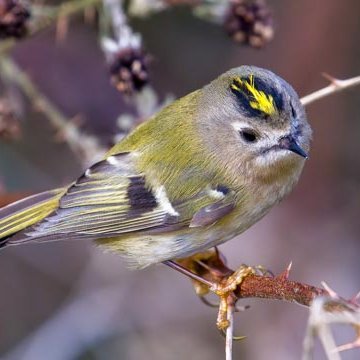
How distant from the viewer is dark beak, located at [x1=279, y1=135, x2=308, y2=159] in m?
2.13

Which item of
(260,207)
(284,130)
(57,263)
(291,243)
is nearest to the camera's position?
(284,130)

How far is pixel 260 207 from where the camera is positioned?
2.35 metres

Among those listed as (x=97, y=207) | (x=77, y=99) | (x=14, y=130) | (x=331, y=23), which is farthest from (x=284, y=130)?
(x=77, y=99)

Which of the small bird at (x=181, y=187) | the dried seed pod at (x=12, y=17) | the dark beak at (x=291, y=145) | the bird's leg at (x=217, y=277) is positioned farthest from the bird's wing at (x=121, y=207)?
the dried seed pod at (x=12, y=17)

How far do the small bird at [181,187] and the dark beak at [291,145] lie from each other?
0.15 feet

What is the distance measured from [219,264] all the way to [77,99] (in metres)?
2.21

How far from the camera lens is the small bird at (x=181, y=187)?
2299 mm

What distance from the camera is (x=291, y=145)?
2148mm

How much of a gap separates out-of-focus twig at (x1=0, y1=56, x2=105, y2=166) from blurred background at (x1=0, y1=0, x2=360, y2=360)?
19 centimetres

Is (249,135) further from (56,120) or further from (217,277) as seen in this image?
(56,120)

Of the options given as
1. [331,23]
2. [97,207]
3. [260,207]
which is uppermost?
[331,23]

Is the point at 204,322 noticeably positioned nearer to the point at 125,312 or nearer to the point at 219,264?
the point at 125,312

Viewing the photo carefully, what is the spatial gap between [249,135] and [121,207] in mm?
448

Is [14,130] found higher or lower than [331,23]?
lower
